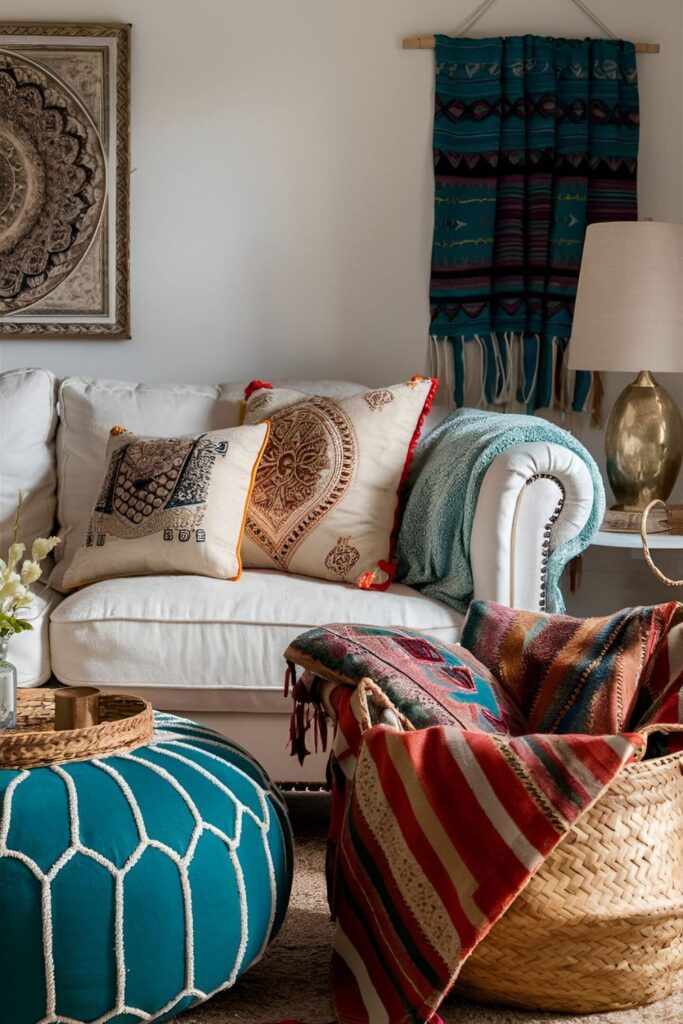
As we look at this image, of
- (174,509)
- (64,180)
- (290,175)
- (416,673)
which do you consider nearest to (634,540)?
(174,509)

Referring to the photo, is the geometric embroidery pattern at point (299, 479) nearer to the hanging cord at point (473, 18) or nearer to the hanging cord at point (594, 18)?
the hanging cord at point (473, 18)

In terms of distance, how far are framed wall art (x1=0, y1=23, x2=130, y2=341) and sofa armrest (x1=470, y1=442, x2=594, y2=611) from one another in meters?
1.42

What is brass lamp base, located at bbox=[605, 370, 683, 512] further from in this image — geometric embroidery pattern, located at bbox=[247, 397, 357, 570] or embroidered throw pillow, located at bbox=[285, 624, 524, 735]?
embroidered throw pillow, located at bbox=[285, 624, 524, 735]

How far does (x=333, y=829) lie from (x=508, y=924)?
0.32 metres

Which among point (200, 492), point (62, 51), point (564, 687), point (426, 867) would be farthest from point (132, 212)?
point (426, 867)

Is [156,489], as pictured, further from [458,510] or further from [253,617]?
[458,510]

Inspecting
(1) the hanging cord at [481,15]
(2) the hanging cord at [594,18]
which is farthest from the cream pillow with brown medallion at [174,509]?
(2) the hanging cord at [594,18]

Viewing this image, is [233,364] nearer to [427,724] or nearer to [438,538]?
[438,538]

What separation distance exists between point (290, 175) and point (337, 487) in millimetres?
1122

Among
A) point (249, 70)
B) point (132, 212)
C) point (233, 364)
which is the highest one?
point (249, 70)

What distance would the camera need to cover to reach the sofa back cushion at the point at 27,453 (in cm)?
281

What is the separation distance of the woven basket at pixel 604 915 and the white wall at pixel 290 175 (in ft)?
6.65

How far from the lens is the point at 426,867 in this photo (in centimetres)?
139

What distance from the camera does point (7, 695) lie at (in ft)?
4.94
